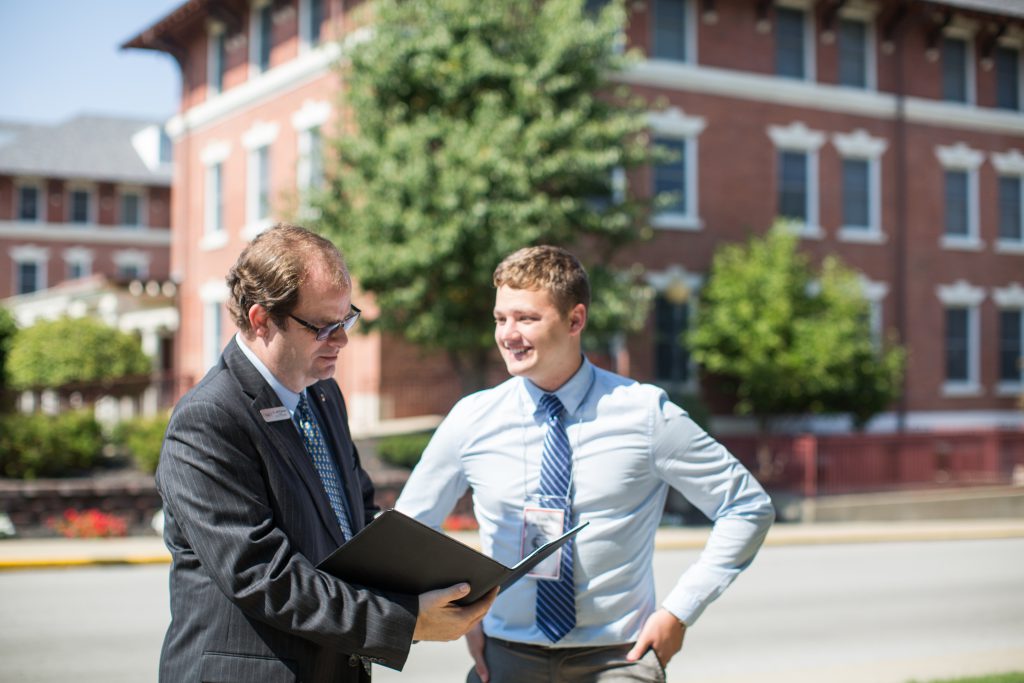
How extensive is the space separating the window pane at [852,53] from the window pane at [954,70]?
2.76 meters

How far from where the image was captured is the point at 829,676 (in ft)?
23.4

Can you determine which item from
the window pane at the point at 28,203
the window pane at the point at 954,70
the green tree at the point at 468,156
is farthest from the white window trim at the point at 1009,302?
the window pane at the point at 28,203

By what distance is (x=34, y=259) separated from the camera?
49.0 meters

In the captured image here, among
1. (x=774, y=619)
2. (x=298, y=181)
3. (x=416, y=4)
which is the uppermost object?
(x=416, y=4)

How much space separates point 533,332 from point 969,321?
27.9 meters

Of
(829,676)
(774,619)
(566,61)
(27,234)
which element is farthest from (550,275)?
(27,234)

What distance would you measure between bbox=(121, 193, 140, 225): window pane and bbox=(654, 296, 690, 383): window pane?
3435 centimetres

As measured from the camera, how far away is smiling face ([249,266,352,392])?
110 inches

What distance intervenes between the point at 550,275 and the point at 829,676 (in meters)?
4.85

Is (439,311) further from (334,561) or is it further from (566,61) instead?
(334,561)

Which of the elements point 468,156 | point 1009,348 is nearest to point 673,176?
point 468,156

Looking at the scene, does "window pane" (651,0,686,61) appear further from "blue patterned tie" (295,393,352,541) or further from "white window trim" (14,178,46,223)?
"white window trim" (14,178,46,223)

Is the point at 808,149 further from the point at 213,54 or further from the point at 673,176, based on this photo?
the point at 213,54

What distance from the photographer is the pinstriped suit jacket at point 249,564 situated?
8.39 ft
